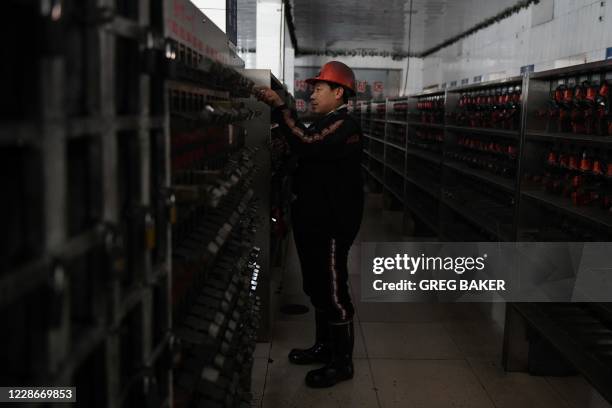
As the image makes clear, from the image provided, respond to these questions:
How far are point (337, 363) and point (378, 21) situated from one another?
329 inches

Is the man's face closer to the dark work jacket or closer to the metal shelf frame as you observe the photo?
the dark work jacket

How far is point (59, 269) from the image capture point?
35.2 inches

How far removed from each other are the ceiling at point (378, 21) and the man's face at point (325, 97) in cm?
507

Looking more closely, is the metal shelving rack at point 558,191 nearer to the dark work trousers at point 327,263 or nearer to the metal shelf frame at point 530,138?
the metal shelf frame at point 530,138

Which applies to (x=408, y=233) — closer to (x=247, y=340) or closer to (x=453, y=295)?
(x=453, y=295)

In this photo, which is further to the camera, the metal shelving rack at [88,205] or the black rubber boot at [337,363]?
the black rubber boot at [337,363]

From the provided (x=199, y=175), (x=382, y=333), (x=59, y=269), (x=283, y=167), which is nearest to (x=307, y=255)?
(x=283, y=167)

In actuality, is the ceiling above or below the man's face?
above

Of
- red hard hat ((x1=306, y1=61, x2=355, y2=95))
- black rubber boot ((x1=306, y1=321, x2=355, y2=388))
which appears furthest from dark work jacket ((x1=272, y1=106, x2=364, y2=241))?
black rubber boot ((x1=306, y1=321, x2=355, y2=388))

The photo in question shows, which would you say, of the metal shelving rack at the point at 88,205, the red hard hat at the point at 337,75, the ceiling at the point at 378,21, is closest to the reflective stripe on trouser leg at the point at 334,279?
the red hard hat at the point at 337,75

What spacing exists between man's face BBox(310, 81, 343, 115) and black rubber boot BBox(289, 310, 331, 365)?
1244 mm

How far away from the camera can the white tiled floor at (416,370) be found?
3258 millimetres

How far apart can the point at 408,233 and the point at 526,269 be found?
3987 mm

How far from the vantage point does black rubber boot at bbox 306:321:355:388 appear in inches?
132
